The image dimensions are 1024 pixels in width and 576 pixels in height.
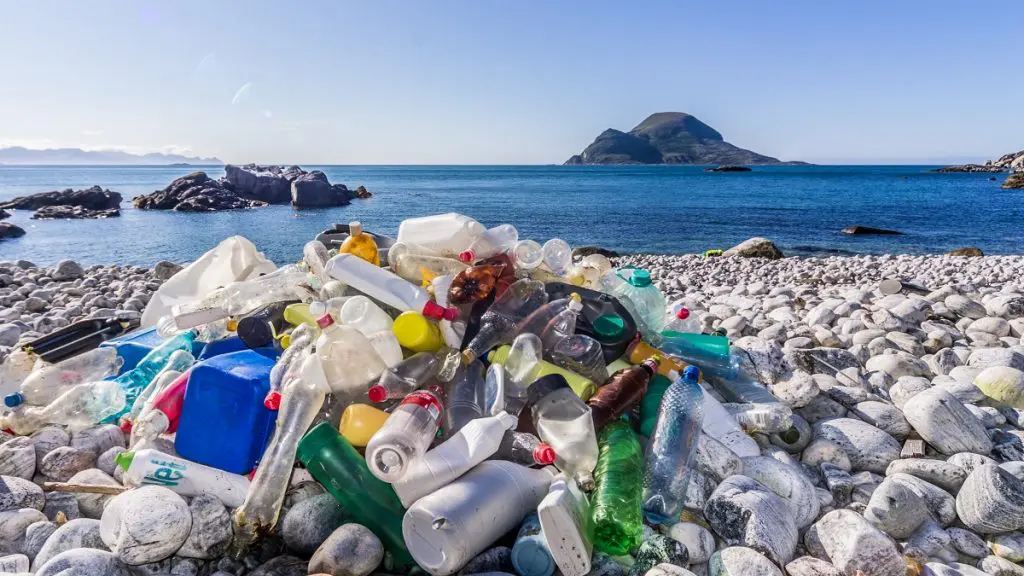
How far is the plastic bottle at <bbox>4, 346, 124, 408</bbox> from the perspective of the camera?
3033mm

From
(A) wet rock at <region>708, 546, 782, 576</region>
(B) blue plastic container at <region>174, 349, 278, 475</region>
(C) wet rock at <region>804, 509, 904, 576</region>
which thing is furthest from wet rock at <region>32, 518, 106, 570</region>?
(C) wet rock at <region>804, 509, 904, 576</region>

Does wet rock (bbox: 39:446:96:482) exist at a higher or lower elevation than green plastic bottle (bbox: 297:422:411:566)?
lower

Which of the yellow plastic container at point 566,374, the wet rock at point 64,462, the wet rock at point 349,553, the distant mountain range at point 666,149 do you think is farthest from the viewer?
the distant mountain range at point 666,149

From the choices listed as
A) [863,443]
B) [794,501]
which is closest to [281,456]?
[794,501]

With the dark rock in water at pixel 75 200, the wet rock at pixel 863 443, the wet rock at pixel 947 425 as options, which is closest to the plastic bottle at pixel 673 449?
the wet rock at pixel 863 443

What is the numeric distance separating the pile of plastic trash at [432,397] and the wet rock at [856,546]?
0.51m

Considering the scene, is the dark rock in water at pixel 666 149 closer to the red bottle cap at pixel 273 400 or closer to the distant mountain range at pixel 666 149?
the distant mountain range at pixel 666 149

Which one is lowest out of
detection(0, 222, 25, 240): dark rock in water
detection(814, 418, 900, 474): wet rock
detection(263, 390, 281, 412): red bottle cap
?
detection(0, 222, 25, 240): dark rock in water

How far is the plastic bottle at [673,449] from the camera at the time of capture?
89.0 inches

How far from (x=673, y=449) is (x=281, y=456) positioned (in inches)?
65.8

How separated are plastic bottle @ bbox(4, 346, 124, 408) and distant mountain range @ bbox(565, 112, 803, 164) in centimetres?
14878

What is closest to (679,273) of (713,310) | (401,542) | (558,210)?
(713,310)

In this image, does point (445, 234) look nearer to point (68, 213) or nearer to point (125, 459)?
point (125, 459)

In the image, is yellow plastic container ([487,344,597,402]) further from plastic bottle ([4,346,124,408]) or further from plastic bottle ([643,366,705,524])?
plastic bottle ([4,346,124,408])
